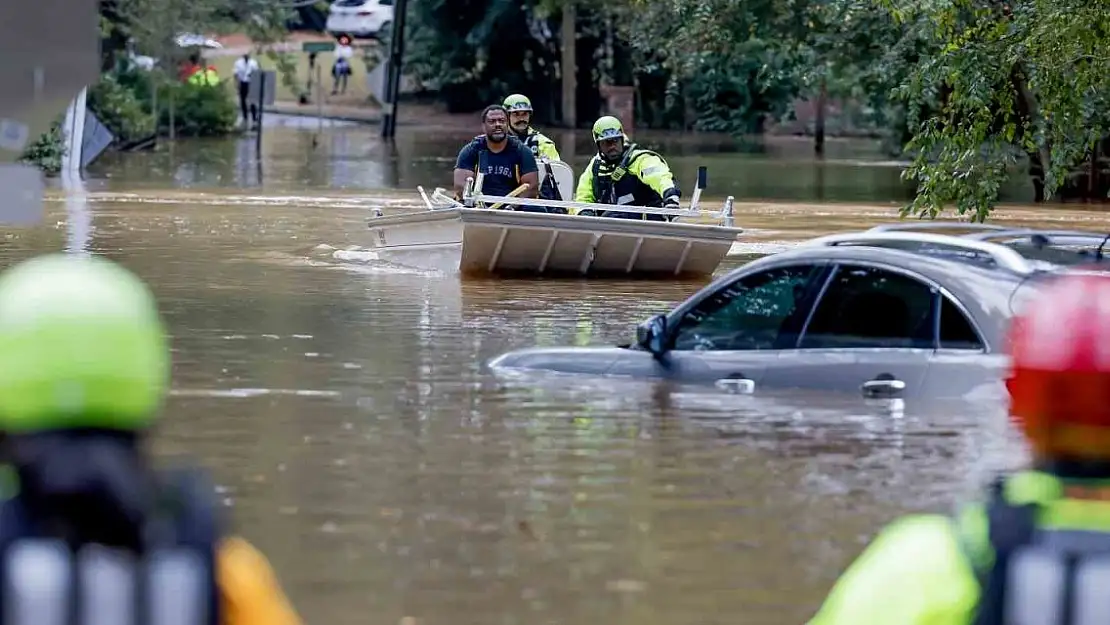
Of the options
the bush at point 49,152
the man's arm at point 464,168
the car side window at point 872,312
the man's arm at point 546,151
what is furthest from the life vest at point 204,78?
the car side window at point 872,312

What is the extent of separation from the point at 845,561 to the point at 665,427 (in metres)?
2.39

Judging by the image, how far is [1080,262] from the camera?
8445 mm

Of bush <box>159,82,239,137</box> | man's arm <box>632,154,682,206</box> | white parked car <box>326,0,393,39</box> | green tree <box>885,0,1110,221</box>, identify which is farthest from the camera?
white parked car <box>326,0,393,39</box>

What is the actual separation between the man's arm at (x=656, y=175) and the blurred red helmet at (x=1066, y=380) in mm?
14282

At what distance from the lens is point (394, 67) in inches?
1866

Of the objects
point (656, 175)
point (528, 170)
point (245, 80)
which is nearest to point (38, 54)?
point (656, 175)

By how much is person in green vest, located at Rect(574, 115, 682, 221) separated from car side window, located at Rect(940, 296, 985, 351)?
806cm

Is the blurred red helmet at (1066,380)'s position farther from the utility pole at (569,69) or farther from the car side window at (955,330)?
the utility pole at (569,69)

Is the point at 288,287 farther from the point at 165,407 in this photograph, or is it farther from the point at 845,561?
the point at 845,561

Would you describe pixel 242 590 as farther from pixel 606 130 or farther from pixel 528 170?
pixel 528 170

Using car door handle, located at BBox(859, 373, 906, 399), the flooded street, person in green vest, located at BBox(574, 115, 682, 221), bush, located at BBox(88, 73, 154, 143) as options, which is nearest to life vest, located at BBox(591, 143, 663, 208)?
person in green vest, located at BBox(574, 115, 682, 221)

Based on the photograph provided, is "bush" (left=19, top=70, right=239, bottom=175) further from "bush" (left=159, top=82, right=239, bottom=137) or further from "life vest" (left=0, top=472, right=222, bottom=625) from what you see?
"life vest" (left=0, top=472, right=222, bottom=625)

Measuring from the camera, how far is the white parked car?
63250mm

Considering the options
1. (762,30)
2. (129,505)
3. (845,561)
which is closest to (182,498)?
(129,505)
